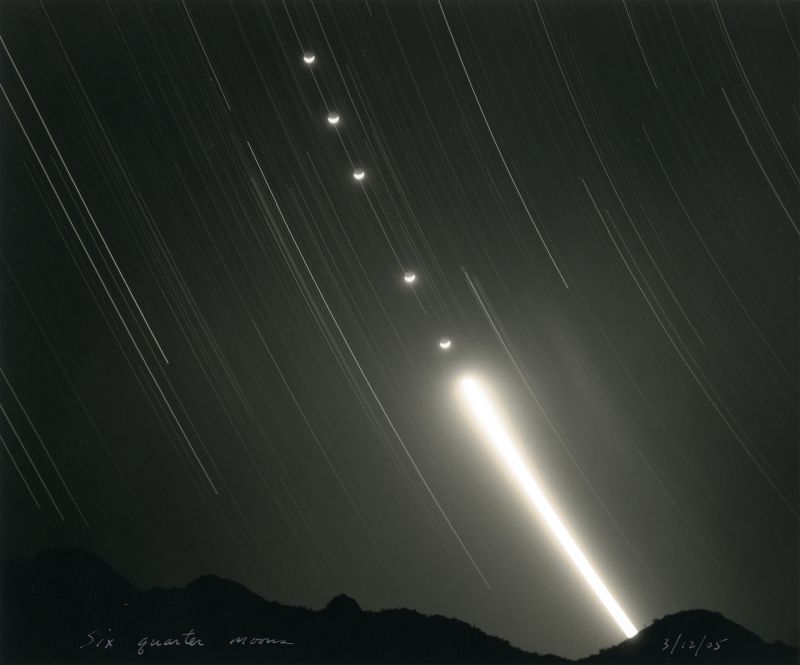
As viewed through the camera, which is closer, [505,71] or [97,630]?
[97,630]

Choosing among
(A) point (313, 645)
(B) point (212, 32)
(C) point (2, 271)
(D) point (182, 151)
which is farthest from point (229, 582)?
(B) point (212, 32)

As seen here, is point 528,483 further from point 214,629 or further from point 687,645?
point 214,629

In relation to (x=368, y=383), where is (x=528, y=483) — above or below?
below

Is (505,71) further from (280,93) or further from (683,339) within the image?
(683,339)
